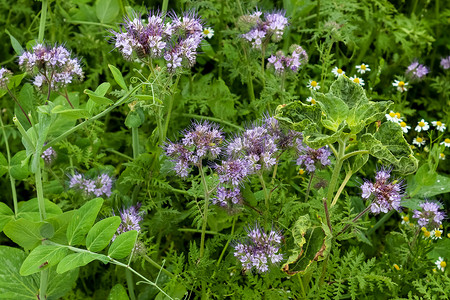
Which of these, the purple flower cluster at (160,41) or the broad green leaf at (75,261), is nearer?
the broad green leaf at (75,261)

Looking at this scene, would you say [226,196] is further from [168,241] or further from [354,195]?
[354,195]

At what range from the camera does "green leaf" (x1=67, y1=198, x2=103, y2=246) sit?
1641 millimetres

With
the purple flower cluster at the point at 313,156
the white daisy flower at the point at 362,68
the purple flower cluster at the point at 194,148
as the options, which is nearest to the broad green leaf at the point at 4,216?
the purple flower cluster at the point at 194,148

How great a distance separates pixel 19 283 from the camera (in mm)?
1879

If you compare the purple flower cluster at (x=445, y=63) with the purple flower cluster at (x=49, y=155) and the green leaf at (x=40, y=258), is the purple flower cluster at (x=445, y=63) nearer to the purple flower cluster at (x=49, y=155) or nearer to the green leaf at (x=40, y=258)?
the purple flower cluster at (x=49, y=155)

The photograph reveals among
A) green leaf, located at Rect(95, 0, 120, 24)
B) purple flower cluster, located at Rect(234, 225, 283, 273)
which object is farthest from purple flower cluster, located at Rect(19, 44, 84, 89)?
purple flower cluster, located at Rect(234, 225, 283, 273)

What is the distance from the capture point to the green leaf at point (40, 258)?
1555 mm

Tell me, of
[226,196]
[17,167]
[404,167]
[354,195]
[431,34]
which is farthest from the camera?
[431,34]

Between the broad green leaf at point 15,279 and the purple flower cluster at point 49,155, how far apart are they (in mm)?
368

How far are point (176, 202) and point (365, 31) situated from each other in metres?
1.42

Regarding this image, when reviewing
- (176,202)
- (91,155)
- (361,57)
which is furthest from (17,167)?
(361,57)

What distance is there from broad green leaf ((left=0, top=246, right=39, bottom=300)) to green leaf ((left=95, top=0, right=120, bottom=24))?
1131 mm

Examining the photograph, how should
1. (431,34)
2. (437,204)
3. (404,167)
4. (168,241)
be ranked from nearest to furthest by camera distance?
(404,167) → (437,204) → (168,241) → (431,34)

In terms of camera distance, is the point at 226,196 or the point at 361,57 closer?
the point at 226,196
